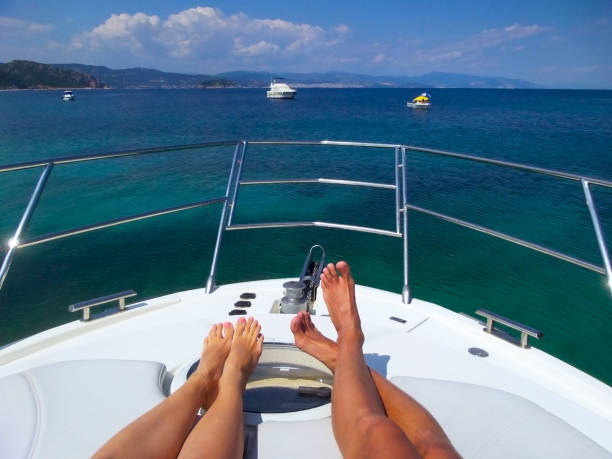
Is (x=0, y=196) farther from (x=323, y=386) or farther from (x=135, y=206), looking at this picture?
(x=323, y=386)

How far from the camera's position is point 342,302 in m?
1.28

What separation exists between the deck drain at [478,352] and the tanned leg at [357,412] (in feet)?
1.59

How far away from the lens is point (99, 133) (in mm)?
17578

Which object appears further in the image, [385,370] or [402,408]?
[385,370]

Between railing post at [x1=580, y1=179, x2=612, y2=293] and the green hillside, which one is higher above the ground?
the green hillside

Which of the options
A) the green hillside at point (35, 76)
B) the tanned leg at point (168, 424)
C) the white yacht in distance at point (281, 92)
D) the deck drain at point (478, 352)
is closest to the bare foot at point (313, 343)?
the tanned leg at point (168, 424)

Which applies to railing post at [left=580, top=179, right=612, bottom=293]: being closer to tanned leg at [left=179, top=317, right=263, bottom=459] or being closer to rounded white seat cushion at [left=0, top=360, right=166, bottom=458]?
tanned leg at [left=179, top=317, right=263, bottom=459]

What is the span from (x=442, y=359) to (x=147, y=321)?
3.47 ft

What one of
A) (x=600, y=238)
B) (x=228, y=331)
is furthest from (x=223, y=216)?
(x=600, y=238)

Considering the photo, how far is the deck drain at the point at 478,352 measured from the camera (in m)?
1.42

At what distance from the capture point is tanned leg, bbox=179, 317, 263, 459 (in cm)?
81

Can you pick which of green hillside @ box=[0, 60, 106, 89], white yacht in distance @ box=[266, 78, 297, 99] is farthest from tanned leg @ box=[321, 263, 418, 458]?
green hillside @ box=[0, 60, 106, 89]

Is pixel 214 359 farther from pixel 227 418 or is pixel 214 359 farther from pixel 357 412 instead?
pixel 357 412

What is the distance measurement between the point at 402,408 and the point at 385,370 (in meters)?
0.36
